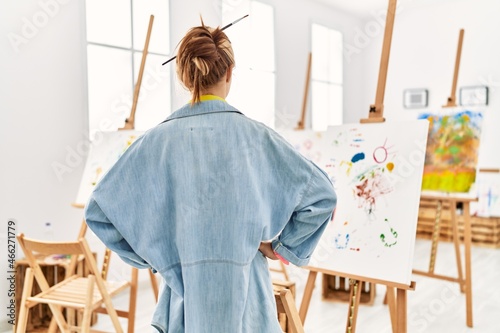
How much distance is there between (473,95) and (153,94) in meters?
3.60

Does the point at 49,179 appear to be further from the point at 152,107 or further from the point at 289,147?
the point at 289,147

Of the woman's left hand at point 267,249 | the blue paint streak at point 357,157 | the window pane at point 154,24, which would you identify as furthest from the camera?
the window pane at point 154,24

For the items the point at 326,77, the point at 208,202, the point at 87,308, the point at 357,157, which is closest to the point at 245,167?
the point at 208,202

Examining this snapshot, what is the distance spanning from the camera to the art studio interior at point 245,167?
1.20 metres

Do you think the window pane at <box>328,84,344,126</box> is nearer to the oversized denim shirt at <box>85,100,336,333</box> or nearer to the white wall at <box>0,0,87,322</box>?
the white wall at <box>0,0,87,322</box>

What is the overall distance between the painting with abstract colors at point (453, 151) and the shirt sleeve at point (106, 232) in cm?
262

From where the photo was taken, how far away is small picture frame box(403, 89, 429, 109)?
5.76m

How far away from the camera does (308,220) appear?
1257 millimetres

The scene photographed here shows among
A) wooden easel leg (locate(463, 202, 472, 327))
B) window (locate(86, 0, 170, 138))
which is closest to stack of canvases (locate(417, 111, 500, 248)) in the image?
wooden easel leg (locate(463, 202, 472, 327))

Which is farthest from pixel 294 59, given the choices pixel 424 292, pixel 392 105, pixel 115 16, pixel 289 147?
pixel 289 147

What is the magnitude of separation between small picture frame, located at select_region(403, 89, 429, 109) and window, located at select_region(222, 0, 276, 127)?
2.01 m

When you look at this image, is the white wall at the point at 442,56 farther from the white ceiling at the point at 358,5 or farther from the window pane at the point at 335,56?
the window pane at the point at 335,56

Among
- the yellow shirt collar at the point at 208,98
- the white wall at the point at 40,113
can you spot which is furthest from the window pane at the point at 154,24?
the yellow shirt collar at the point at 208,98

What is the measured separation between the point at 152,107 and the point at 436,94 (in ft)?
11.6
